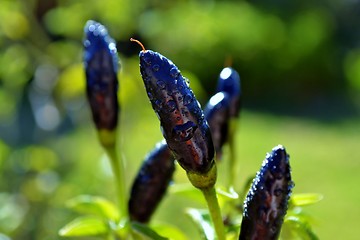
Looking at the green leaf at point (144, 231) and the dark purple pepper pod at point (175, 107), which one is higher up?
the dark purple pepper pod at point (175, 107)

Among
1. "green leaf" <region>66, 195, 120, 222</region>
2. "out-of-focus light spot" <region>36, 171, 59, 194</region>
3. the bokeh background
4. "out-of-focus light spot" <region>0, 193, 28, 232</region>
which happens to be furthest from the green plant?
"out-of-focus light spot" <region>36, 171, 59, 194</region>

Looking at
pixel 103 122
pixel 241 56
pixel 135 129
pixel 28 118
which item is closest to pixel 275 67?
pixel 241 56

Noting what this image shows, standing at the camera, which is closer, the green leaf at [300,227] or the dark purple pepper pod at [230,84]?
the green leaf at [300,227]

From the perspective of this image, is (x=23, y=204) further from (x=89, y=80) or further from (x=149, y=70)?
(x=149, y=70)

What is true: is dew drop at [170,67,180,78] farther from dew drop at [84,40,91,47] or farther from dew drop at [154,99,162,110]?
dew drop at [84,40,91,47]

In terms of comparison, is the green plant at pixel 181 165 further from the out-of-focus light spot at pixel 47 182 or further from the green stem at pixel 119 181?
the out-of-focus light spot at pixel 47 182

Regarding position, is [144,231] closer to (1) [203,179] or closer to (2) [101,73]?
(1) [203,179]

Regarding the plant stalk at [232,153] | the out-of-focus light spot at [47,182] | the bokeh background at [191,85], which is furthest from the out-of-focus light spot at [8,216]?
the plant stalk at [232,153]
